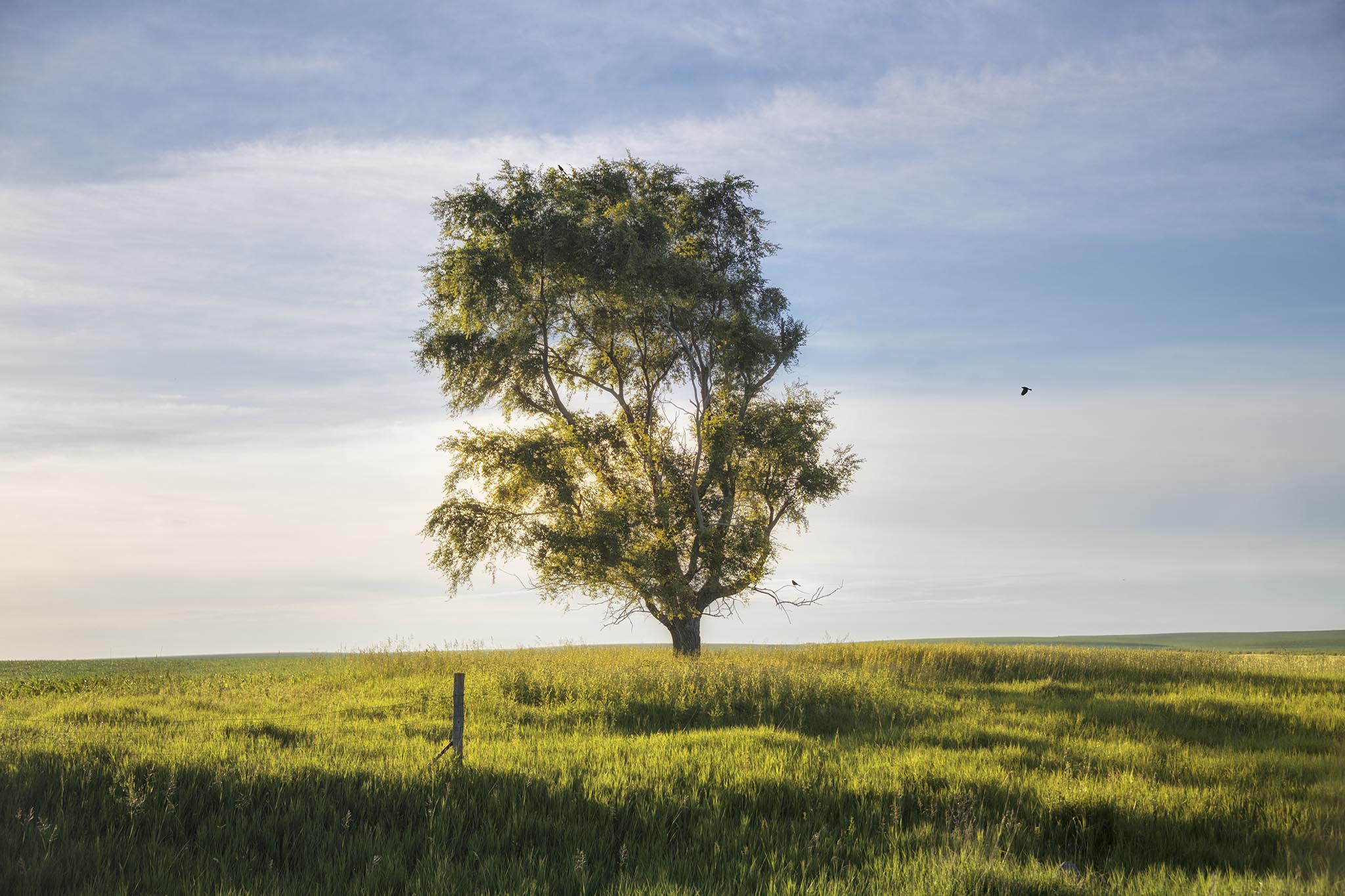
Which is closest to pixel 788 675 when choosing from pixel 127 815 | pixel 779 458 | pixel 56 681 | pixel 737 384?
pixel 779 458

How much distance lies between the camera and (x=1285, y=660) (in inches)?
1122

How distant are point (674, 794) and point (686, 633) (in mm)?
18093

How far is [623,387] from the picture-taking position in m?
28.8

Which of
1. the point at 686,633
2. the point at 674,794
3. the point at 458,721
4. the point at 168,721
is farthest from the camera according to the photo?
the point at 686,633

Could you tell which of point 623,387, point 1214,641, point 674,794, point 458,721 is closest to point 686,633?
point 623,387

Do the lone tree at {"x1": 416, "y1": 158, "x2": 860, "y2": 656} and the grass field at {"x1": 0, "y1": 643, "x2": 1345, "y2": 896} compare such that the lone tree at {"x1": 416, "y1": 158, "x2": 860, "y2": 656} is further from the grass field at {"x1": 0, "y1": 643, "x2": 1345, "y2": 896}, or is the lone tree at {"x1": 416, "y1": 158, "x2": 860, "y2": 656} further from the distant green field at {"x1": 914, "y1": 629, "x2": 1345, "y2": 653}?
the distant green field at {"x1": 914, "y1": 629, "x2": 1345, "y2": 653}

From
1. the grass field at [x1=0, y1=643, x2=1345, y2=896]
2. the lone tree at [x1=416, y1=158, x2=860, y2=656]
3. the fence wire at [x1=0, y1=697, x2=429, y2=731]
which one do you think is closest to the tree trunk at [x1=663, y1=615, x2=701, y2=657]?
the lone tree at [x1=416, y1=158, x2=860, y2=656]

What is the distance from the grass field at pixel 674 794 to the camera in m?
7.30

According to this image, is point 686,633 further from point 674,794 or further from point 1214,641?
point 1214,641

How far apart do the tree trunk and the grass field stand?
30.7 ft

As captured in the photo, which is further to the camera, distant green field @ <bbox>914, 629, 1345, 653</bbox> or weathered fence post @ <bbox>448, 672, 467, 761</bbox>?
distant green field @ <bbox>914, 629, 1345, 653</bbox>

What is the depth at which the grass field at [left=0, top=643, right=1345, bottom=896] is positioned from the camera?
7.30m

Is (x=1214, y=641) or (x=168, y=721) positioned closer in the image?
(x=168, y=721)

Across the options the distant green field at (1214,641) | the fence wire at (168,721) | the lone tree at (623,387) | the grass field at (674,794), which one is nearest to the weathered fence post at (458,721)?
the grass field at (674,794)
